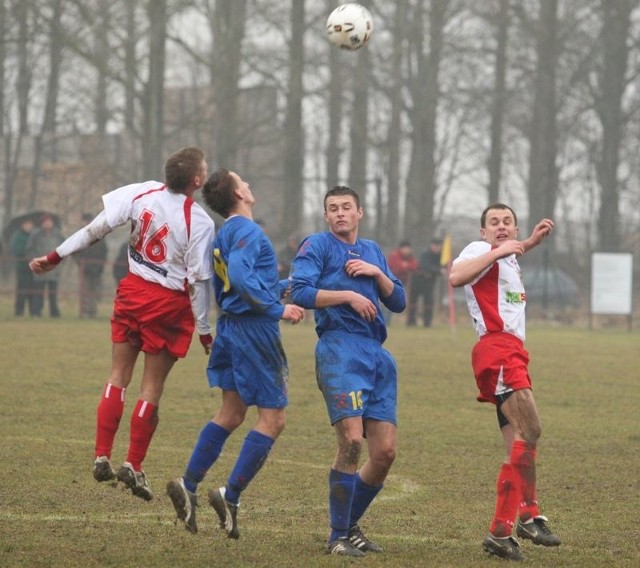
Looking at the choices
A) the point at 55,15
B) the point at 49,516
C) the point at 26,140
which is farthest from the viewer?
the point at 26,140

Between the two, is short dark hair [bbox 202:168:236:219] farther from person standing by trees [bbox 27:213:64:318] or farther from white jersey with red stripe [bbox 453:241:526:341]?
person standing by trees [bbox 27:213:64:318]

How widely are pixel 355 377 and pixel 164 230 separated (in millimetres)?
1493

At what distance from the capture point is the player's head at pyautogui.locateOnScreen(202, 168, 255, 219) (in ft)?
22.7

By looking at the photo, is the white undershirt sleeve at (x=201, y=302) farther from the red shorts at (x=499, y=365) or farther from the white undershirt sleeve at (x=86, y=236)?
the red shorts at (x=499, y=365)

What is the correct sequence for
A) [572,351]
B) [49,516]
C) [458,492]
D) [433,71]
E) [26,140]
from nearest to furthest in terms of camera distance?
1. [49,516]
2. [458,492]
3. [572,351]
4. [433,71]
5. [26,140]

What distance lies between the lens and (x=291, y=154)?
35531 mm

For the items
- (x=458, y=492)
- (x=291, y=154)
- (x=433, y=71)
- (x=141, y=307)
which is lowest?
(x=458, y=492)

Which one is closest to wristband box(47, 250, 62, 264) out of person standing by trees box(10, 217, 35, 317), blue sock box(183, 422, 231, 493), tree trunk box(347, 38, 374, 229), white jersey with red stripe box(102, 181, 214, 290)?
white jersey with red stripe box(102, 181, 214, 290)

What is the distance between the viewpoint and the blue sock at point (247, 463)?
6.74m

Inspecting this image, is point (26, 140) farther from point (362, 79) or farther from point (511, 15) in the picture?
point (511, 15)

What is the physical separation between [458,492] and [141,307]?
2.55 metres

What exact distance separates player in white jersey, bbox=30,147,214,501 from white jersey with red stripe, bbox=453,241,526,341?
58.9 inches

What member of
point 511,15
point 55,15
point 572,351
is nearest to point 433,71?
point 511,15

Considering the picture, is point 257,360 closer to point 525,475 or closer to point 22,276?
point 525,475
